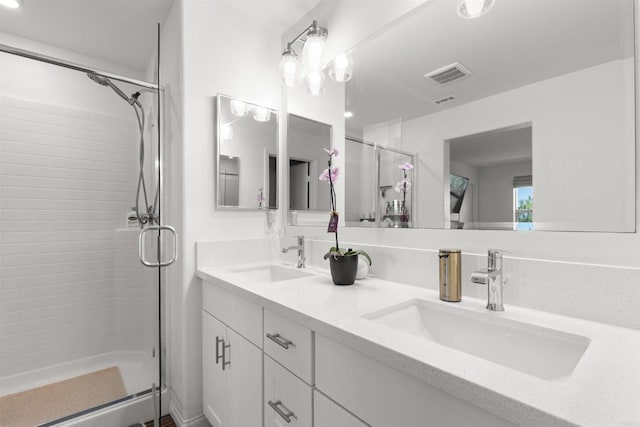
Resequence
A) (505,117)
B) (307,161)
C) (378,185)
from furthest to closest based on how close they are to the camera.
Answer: (307,161) < (378,185) < (505,117)

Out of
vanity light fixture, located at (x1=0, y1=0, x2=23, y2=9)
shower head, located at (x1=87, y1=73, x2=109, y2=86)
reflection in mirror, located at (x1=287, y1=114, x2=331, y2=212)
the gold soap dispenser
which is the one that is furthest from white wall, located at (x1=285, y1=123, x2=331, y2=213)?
vanity light fixture, located at (x1=0, y1=0, x2=23, y2=9)

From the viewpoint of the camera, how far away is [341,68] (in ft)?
5.26

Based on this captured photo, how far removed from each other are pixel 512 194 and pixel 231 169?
1428mm

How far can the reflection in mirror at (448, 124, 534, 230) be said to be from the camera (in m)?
0.96

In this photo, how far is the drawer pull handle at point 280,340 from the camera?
93 cm

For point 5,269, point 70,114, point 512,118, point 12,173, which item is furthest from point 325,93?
point 5,269

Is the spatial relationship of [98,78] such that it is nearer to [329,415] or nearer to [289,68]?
[289,68]

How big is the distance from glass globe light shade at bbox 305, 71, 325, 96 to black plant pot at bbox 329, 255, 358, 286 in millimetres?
1059

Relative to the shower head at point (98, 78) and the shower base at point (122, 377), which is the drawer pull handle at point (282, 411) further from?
the shower head at point (98, 78)

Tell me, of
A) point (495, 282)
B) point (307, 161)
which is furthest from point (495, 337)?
point (307, 161)

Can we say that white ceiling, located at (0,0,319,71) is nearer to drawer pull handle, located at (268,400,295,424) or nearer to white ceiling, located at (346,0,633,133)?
white ceiling, located at (346,0,633,133)

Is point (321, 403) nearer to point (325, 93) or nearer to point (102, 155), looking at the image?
point (325, 93)

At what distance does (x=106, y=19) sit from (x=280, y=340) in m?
2.29

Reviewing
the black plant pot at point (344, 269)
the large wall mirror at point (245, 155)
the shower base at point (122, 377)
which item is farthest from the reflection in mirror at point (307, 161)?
the shower base at point (122, 377)
